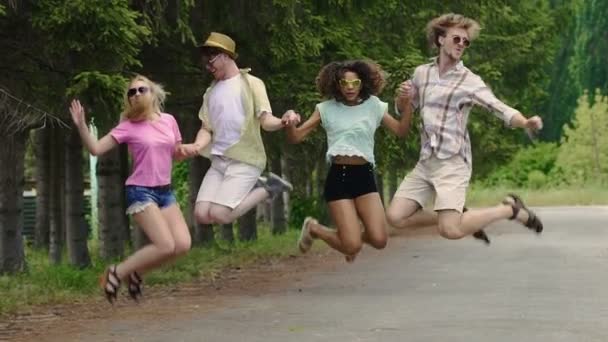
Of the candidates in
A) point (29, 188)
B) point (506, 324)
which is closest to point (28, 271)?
point (506, 324)

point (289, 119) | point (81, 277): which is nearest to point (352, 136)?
point (289, 119)

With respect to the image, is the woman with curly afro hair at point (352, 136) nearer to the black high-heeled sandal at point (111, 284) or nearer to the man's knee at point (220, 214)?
the man's knee at point (220, 214)

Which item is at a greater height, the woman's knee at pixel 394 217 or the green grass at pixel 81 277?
the woman's knee at pixel 394 217

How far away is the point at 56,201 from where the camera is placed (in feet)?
103

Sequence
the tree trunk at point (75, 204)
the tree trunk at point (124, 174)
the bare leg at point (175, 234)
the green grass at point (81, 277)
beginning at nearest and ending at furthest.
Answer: the bare leg at point (175, 234) < the green grass at point (81, 277) < the tree trunk at point (75, 204) < the tree trunk at point (124, 174)

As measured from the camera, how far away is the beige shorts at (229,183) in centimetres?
1160

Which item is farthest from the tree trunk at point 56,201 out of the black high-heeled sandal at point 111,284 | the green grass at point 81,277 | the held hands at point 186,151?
the held hands at point 186,151

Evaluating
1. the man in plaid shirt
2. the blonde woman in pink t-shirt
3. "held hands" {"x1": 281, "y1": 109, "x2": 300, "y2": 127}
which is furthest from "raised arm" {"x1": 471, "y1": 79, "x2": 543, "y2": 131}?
the blonde woman in pink t-shirt

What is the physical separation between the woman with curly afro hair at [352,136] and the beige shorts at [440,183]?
302mm

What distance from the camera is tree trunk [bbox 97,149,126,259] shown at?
2439 centimetres

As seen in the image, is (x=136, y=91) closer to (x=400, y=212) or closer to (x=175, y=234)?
(x=175, y=234)

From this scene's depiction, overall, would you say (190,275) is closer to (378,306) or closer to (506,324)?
(378,306)

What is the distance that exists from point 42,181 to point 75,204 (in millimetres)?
7412

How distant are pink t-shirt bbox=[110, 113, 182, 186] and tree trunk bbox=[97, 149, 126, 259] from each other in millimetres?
12463
